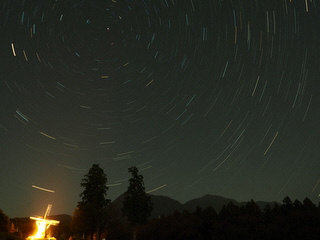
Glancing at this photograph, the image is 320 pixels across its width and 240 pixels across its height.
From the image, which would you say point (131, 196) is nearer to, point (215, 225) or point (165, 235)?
point (165, 235)

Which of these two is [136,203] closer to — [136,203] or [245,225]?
[136,203]

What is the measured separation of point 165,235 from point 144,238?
6109 millimetres

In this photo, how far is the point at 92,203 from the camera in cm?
3931

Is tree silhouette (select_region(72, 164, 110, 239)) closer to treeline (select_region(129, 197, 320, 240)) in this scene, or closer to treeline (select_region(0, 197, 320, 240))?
treeline (select_region(0, 197, 320, 240))

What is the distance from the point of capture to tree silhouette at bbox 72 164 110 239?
38.9 meters

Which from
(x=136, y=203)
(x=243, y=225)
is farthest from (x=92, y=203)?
(x=243, y=225)

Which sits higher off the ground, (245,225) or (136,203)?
(136,203)

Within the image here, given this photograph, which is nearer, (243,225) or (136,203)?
(136,203)

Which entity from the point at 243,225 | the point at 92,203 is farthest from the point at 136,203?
the point at 243,225

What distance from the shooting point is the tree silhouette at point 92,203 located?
38.9m

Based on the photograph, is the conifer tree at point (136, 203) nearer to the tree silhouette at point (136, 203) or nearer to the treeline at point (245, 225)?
the tree silhouette at point (136, 203)

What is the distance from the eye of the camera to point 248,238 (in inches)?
1668

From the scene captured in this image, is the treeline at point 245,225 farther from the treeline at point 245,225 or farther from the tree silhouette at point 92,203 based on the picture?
the tree silhouette at point 92,203

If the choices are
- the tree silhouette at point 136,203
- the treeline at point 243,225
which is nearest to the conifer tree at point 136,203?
the tree silhouette at point 136,203
